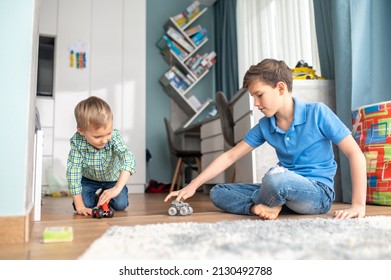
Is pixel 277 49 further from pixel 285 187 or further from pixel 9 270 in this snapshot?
pixel 9 270

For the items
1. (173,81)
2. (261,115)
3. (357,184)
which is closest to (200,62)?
(173,81)

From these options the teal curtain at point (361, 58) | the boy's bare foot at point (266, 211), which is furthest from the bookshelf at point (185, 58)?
the boy's bare foot at point (266, 211)

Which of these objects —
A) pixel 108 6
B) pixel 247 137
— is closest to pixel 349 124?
pixel 247 137

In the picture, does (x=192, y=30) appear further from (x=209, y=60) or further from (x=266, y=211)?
(x=266, y=211)

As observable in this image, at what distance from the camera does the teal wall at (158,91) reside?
440 cm

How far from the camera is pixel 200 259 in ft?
2.10

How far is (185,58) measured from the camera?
446 cm

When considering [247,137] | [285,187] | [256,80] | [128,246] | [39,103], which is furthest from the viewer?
[39,103]

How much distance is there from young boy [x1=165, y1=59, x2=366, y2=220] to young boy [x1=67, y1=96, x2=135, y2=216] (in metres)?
0.36

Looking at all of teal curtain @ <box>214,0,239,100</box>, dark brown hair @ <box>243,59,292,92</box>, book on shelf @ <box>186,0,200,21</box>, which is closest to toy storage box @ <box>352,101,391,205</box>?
dark brown hair @ <box>243,59,292,92</box>

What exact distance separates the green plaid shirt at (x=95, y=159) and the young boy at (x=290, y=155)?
0.38 m

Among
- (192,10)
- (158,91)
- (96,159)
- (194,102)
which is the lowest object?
(96,159)

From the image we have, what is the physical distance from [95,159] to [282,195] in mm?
879

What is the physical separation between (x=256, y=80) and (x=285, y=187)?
1.34 feet
